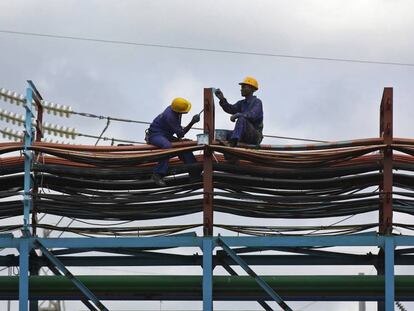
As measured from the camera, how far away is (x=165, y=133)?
95.4 ft

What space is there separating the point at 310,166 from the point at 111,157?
4507mm

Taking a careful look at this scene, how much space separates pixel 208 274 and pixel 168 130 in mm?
3668

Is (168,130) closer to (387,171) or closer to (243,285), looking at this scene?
(243,285)

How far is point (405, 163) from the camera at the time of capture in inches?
1122

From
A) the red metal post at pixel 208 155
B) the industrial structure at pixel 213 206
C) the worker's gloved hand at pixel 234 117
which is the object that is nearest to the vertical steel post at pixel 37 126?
the industrial structure at pixel 213 206

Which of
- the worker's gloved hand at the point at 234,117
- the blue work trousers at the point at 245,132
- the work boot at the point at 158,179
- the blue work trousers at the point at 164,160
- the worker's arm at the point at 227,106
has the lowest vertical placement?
the work boot at the point at 158,179

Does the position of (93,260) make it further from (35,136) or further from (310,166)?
(310,166)

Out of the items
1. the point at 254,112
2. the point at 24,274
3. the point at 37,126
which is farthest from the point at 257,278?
the point at 37,126

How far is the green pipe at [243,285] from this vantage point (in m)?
28.0

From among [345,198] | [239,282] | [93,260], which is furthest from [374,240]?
[93,260]

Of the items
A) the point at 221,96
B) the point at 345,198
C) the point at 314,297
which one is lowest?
the point at 314,297

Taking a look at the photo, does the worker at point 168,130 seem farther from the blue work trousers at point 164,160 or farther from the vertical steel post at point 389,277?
the vertical steel post at point 389,277

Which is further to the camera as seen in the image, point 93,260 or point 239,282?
point 93,260

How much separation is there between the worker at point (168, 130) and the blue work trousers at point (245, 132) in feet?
3.65
